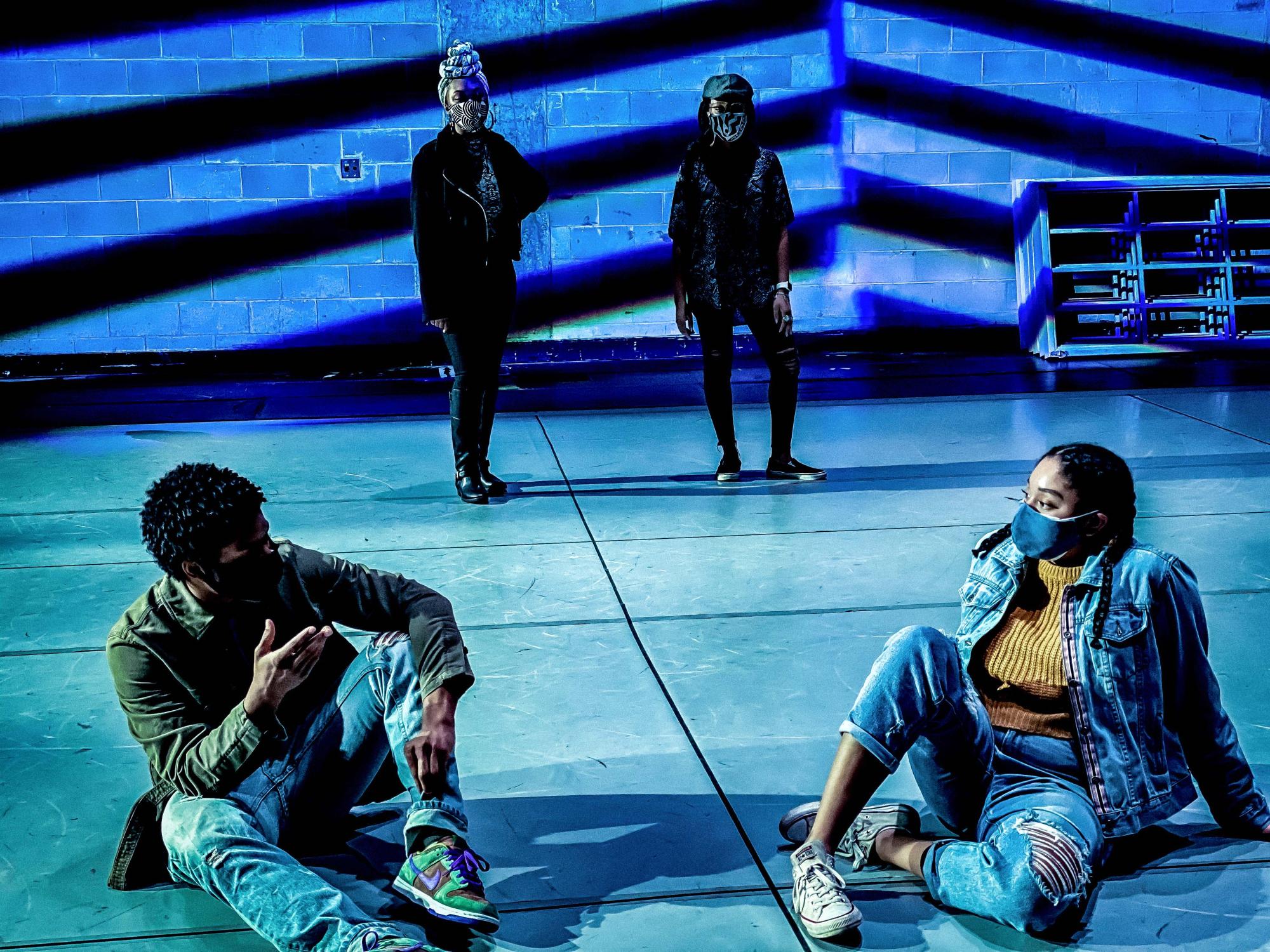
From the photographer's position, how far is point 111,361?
10.4 meters

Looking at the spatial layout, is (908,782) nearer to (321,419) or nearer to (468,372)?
(468,372)

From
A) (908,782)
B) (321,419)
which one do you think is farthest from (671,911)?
(321,419)

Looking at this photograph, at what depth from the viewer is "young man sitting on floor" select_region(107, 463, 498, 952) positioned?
8.63 feet

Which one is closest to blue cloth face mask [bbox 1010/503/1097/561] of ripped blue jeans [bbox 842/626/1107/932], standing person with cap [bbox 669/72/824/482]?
ripped blue jeans [bbox 842/626/1107/932]

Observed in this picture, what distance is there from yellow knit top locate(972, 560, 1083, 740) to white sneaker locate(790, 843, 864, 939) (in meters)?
0.51

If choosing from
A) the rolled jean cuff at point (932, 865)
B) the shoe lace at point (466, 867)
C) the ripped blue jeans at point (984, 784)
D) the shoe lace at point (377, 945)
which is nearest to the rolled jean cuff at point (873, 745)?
the ripped blue jeans at point (984, 784)

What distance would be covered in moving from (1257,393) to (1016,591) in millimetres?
6728

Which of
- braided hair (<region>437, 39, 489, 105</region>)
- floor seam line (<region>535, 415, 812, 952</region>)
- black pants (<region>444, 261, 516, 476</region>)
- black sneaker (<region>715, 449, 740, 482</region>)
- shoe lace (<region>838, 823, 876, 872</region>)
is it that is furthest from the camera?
black sneaker (<region>715, 449, 740, 482</region>)

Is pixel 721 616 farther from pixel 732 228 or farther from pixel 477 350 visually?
pixel 732 228

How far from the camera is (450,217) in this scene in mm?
6086

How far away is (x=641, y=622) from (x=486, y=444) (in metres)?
2.07

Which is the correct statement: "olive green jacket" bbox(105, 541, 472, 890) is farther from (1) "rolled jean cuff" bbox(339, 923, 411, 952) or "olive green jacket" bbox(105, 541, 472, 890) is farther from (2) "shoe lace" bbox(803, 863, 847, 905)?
(2) "shoe lace" bbox(803, 863, 847, 905)

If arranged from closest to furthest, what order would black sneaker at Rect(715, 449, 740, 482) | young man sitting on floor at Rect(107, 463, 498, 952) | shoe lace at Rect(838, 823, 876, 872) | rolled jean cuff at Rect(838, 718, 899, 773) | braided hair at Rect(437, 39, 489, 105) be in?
1. young man sitting on floor at Rect(107, 463, 498, 952)
2. rolled jean cuff at Rect(838, 718, 899, 773)
3. shoe lace at Rect(838, 823, 876, 872)
4. braided hair at Rect(437, 39, 489, 105)
5. black sneaker at Rect(715, 449, 740, 482)

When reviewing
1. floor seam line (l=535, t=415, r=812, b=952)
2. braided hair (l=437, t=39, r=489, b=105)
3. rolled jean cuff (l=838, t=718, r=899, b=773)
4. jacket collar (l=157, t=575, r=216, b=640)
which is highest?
braided hair (l=437, t=39, r=489, b=105)
